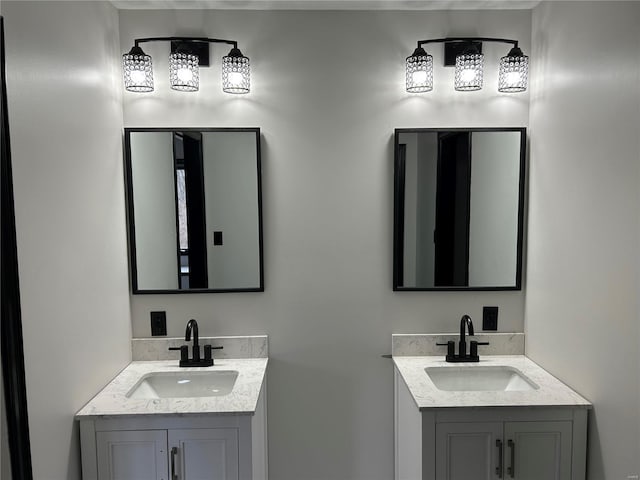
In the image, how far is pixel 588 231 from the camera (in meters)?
1.72

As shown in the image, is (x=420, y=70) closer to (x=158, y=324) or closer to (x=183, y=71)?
(x=183, y=71)

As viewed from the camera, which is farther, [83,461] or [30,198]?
[83,461]

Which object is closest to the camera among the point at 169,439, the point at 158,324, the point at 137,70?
the point at 169,439

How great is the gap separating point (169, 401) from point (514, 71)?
6.77 ft

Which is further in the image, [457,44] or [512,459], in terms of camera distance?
[457,44]

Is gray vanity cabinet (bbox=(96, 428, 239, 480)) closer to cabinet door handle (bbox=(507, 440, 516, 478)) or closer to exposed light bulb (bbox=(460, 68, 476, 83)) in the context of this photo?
cabinet door handle (bbox=(507, 440, 516, 478))

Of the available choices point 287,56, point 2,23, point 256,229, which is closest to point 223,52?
point 287,56

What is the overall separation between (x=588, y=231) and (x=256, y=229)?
1413mm

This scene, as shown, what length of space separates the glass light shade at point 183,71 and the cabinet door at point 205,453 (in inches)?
58.0

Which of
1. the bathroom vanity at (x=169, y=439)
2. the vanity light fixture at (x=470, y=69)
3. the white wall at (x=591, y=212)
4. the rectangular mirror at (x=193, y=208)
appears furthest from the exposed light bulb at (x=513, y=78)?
the bathroom vanity at (x=169, y=439)

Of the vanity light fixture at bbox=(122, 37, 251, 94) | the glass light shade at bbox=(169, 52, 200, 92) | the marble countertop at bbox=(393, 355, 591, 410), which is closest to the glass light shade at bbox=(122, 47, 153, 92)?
the vanity light fixture at bbox=(122, 37, 251, 94)

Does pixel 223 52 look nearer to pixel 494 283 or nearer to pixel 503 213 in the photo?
pixel 503 213

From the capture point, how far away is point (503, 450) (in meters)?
1.77

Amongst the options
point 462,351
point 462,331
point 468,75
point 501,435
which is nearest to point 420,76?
point 468,75
